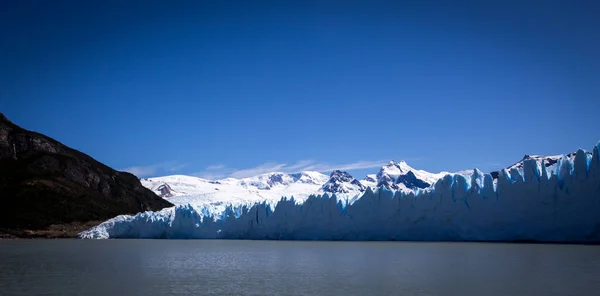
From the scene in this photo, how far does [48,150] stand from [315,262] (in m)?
72.1

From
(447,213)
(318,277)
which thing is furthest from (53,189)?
(318,277)

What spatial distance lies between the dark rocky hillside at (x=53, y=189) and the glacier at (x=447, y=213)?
1808 centimetres

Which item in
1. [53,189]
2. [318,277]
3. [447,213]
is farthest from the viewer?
[53,189]

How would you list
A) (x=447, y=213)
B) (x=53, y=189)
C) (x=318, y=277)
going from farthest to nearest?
(x=53, y=189) → (x=447, y=213) → (x=318, y=277)

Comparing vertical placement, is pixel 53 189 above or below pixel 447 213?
above

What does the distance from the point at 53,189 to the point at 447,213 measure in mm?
51074

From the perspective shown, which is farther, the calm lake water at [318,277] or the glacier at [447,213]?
the glacier at [447,213]

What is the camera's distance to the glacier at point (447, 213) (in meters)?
25.8

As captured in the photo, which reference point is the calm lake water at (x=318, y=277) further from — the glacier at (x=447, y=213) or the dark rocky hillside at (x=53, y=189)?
the dark rocky hillside at (x=53, y=189)

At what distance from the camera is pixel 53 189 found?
206 ft

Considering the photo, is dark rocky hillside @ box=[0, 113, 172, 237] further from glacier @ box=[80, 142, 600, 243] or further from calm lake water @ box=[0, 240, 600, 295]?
calm lake water @ box=[0, 240, 600, 295]

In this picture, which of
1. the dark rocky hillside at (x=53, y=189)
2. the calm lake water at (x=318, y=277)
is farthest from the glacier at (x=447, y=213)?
the dark rocky hillside at (x=53, y=189)

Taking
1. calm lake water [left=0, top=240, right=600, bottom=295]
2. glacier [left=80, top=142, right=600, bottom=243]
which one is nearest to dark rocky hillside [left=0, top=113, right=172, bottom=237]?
glacier [left=80, top=142, right=600, bottom=243]

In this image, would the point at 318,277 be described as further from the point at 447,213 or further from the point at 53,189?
the point at 53,189
